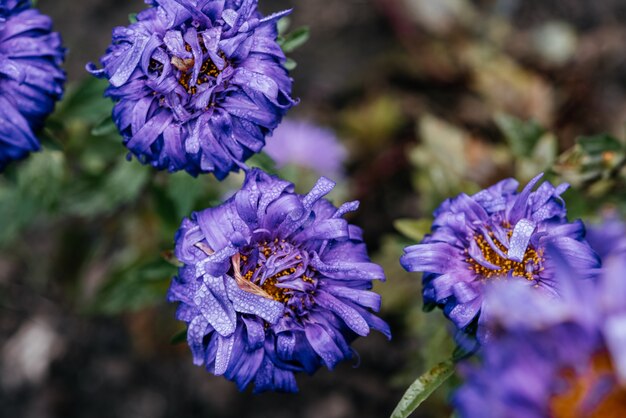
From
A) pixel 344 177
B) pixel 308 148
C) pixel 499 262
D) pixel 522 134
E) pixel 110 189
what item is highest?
pixel 499 262

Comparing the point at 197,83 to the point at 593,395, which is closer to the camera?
the point at 593,395

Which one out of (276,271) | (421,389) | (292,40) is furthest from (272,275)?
(292,40)

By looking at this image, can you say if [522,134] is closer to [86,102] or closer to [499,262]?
[499,262]

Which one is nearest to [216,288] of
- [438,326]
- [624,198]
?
[438,326]

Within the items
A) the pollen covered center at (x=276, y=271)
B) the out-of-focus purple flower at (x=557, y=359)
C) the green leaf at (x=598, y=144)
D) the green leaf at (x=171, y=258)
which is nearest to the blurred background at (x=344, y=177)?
the green leaf at (x=598, y=144)

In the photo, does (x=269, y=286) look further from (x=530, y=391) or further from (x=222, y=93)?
(x=530, y=391)

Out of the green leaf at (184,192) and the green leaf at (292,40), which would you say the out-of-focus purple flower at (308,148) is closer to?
the green leaf at (184,192)

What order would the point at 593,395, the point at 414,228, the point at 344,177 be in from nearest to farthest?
the point at 593,395 → the point at 414,228 → the point at 344,177
